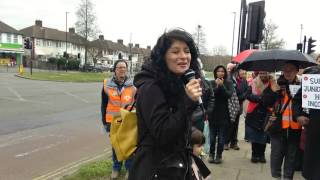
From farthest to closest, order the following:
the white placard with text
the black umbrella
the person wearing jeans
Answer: the person wearing jeans < the black umbrella < the white placard with text

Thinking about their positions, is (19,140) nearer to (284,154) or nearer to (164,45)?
(284,154)

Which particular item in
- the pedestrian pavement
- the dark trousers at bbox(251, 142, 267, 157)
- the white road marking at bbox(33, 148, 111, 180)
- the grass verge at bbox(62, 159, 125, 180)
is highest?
the dark trousers at bbox(251, 142, 267, 157)

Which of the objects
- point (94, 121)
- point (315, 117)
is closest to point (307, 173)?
point (315, 117)

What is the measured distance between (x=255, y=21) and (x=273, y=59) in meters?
3.34

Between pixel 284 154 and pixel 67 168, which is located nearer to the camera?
pixel 284 154

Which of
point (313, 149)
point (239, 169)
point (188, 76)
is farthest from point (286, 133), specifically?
point (188, 76)

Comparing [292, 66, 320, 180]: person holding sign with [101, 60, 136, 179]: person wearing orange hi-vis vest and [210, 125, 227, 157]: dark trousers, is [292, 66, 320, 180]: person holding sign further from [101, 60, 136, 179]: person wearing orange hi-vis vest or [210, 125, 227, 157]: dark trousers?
[210, 125, 227, 157]: dark trousers

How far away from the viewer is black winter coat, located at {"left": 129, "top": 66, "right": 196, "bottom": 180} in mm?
2070

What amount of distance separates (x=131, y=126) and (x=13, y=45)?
260 ft

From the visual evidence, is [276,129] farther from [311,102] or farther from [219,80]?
[219,80]

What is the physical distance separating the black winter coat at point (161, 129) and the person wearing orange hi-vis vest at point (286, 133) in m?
2.96

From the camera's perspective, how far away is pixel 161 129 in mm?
2053

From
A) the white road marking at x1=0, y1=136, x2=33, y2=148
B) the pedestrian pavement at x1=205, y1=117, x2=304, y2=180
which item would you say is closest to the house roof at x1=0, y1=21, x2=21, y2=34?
the white road marking at x1=0, y1=136, x2=33, y2=148

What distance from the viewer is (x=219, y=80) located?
22.0ft
